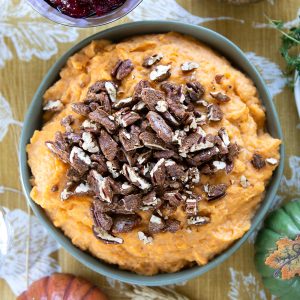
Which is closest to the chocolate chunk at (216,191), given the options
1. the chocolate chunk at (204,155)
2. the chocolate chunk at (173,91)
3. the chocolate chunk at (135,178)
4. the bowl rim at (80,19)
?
the chocolate chunk at (204,155)

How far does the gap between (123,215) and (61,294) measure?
24.1 inches

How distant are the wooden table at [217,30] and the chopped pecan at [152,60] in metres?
0.46

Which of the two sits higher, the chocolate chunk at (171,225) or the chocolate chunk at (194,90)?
the chocolate chunk at (194,90)

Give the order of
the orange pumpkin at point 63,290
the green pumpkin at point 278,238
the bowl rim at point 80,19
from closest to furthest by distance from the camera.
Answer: the bowl rim at point 80,19 → the green pumpkin at point 278,238 → the orange pumpkin at point 63,290

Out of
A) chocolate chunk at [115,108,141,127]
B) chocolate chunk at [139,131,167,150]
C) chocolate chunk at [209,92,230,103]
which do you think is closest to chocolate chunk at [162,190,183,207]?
chocolate chunk at [139,131,167,150]

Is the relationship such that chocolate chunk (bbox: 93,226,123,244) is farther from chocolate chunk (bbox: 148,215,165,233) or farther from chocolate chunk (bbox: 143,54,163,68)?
chocolate chunk (bbox: 143,54,163,68)

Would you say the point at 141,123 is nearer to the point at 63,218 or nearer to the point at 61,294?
the point at 63,218

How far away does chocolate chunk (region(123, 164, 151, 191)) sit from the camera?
2080 mm

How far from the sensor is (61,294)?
2.57 m

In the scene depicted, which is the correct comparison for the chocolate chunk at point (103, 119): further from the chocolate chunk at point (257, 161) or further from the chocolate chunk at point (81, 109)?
the chocolate chunk at point (257, 161)

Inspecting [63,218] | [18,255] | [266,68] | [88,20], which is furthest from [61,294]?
[266,68]

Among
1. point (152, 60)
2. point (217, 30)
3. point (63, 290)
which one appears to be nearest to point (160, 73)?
point (152, 60)

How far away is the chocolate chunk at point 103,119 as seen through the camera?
2.11 meters

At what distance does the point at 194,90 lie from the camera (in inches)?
86.1
